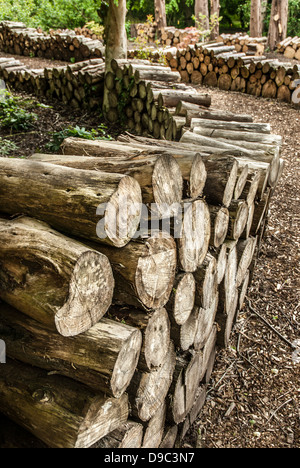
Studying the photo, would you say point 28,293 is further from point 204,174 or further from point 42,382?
point 204,174

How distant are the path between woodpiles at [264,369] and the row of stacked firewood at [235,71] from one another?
16.5ft

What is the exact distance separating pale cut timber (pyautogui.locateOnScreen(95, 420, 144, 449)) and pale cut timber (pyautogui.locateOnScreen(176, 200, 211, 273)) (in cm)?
85

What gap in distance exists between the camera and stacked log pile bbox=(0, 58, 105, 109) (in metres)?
7.12

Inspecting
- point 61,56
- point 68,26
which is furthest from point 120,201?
point 68,26

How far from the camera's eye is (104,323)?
1687 mm

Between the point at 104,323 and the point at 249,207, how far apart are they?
1.78 meters

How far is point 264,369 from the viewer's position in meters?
2.92

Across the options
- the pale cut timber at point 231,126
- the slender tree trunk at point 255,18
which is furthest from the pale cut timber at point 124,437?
the slender tree trunk at point 255,18

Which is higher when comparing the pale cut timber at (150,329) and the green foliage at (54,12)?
the green foliage at (54,12)

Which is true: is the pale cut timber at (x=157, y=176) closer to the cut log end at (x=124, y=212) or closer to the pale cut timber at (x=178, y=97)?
the cut log end at (x=124, y=212)

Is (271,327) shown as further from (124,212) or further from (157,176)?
(124,212)

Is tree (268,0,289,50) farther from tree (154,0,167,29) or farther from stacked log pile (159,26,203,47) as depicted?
tree (154,0,167,29)

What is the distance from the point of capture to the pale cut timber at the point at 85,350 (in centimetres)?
157

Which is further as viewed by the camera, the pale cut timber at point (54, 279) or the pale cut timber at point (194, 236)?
the pale cut timber at point (194, 236)
